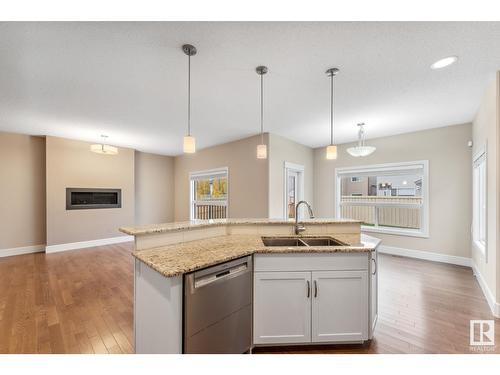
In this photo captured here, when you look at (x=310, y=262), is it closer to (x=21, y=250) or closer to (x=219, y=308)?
(x=219, y=308)

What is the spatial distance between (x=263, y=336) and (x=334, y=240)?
115 cm

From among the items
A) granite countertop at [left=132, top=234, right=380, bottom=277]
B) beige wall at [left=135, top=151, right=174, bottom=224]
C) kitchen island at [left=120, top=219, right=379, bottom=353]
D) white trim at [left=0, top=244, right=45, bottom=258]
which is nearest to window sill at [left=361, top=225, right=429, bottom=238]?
granite countertop at [left=132, top=234, right=380, bottom=277]

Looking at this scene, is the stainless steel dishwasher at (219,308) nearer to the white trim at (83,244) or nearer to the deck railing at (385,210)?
the deck railing at (385,210)

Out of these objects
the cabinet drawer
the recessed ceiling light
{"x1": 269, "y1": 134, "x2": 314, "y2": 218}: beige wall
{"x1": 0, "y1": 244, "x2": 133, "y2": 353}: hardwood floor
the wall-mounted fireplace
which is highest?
the recessed ceiling light

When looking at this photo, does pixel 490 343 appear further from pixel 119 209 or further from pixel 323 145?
pixel 119 209

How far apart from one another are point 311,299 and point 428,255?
385 centimetres

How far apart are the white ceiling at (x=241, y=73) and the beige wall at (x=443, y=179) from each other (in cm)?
37

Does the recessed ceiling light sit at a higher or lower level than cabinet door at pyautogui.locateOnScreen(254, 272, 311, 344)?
higher

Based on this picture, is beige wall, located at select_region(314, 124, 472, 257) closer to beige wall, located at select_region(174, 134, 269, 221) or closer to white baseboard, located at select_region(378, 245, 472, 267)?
white baseboard, located at select_region(378, 245, 472, 267)

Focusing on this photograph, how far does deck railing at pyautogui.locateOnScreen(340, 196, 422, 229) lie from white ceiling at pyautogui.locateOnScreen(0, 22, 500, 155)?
159 centimetres

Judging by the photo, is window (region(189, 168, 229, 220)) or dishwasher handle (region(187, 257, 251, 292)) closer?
dishwasher handle (region(187, 257, 251, 292))

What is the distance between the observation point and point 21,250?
4602 millimetres

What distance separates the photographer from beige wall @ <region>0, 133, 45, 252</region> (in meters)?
4.46

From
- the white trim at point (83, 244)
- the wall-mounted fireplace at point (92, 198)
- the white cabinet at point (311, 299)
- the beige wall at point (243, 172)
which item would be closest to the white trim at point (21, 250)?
the white trim at point (83, 244)
